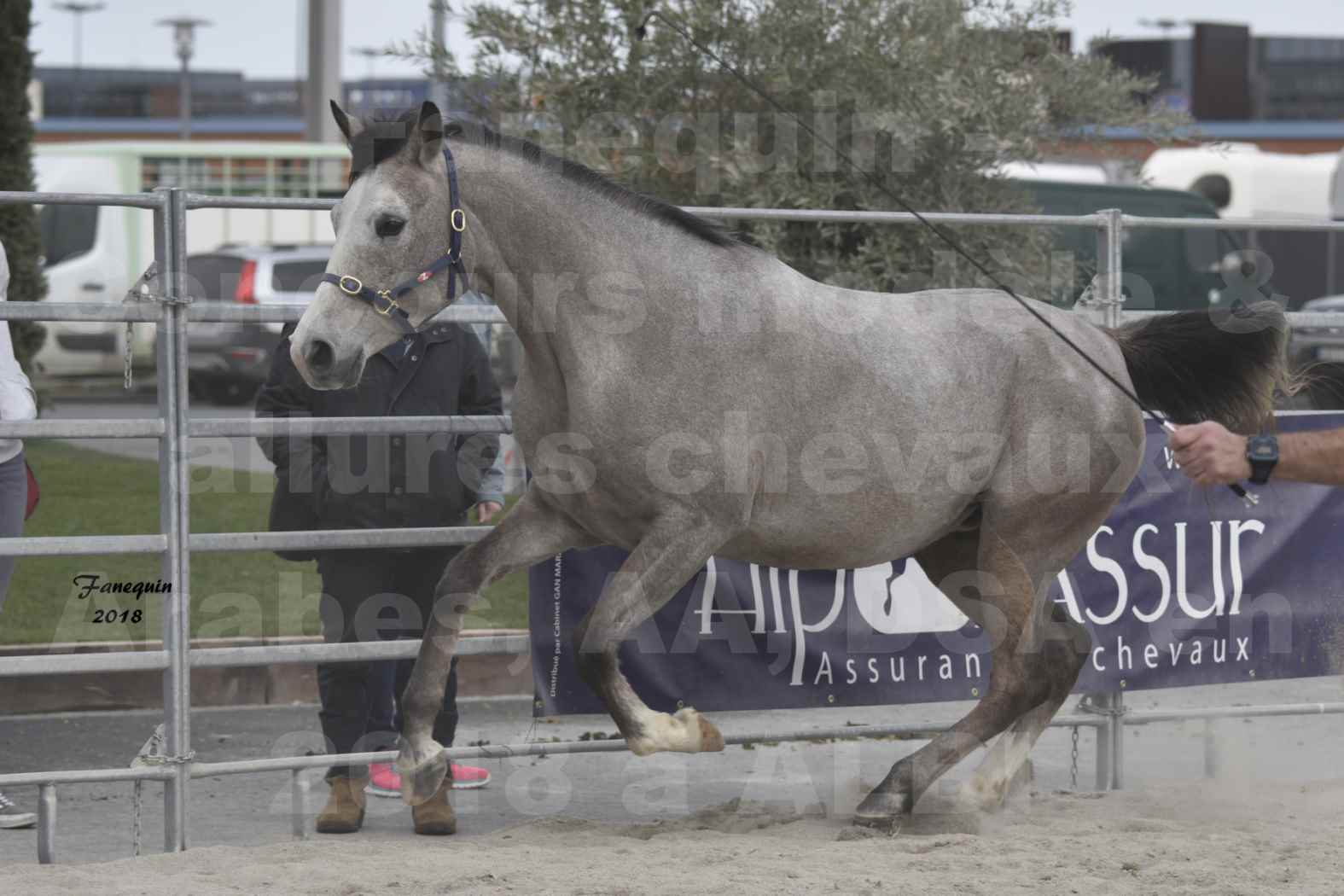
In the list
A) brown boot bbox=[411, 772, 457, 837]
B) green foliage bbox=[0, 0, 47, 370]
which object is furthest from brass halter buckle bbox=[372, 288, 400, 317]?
green foliage bbox=[0, 0, 47, 370]

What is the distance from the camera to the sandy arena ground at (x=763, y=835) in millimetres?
4492

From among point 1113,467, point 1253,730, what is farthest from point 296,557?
point 1253,730

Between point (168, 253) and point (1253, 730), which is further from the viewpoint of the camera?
point (1253, 730)

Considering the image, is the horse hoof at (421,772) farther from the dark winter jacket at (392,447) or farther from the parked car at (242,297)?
the parked car at (242,297)

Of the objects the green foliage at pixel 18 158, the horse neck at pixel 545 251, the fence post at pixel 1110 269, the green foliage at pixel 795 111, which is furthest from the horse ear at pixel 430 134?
the green foliage at pixel 18 158

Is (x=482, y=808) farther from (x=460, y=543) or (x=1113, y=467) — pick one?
(x=1113, y=467)

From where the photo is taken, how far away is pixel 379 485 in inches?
223

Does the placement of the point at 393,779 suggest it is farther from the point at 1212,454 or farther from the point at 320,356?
the point at 1212,454

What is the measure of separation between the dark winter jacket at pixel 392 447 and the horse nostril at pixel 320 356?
1.25 m

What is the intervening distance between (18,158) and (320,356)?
955cm

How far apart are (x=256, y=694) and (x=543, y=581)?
7.61ft

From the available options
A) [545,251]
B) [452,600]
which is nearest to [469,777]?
[452,600]

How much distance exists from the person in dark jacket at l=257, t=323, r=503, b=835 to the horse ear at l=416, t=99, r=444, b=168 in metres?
1.13

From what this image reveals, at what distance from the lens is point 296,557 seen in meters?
5.56
